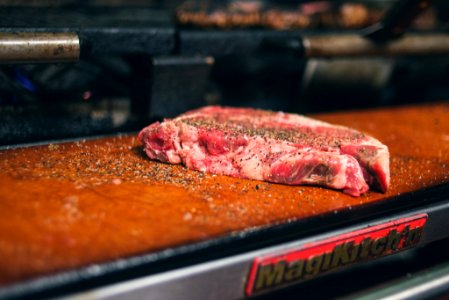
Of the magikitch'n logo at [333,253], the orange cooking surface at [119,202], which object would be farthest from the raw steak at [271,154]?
the magikitch'n logo at [333,253]

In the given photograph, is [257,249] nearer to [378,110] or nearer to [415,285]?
[415,285]

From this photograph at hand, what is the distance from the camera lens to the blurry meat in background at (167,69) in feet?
7.61

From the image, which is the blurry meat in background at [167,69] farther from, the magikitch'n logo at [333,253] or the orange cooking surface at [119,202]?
the magikitch'n logo at [333,253]

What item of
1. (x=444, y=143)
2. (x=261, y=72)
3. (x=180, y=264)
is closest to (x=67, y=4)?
(x=261, y=72)

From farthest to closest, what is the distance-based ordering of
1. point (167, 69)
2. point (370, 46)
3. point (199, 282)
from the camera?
point (370, 46), point (167, 69), point (199, 282)

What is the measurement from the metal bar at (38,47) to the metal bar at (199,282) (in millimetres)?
1152

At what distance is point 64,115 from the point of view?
238 centimetres

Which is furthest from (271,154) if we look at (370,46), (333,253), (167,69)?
(370,46)

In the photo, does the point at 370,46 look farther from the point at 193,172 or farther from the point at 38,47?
the point at 38,47

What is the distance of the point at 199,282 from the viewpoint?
4.79 ft

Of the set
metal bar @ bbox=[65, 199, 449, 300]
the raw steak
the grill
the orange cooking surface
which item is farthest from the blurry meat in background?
metal bar @ bbox=[65, 199, 449, 300]

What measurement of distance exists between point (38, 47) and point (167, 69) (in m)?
0.71

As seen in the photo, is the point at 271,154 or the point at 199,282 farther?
the point at 271,154

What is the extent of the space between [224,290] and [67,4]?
2.39 meters
